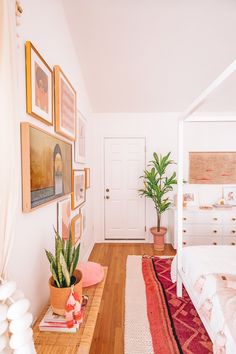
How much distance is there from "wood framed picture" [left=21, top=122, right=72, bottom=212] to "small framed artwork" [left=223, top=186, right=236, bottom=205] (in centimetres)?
303

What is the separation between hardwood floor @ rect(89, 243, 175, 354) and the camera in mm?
1631

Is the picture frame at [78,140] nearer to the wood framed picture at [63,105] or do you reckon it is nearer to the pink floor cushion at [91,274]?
the wood framed picture at [63,105]

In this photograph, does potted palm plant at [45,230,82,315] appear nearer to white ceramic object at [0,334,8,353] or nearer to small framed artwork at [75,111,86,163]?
white ceramic object at [0,334,8,353]

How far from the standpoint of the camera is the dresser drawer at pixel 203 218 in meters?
3.37

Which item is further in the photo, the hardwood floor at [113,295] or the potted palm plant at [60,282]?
the hardwood floor at [113,295]

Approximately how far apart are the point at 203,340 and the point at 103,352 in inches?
29.8

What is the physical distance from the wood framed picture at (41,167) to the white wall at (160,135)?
2054 mm

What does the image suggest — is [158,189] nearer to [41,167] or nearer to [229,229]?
[229,229]

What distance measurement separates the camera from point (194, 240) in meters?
3.39

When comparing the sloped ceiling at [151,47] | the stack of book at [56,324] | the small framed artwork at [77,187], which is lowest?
the stack of book at [56,324]

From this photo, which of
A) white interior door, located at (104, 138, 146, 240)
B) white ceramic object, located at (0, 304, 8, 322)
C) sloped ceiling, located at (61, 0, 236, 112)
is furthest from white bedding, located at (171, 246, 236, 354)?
sloped ceiling, located at (61, 0, 236, 112)

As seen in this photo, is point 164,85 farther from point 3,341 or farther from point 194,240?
point 3,341

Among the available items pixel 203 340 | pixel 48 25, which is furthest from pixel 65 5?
pixel 203 340

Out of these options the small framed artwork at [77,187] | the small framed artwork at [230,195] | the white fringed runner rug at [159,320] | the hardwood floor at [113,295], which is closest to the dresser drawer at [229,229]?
the small framed artwork at [230,195]
